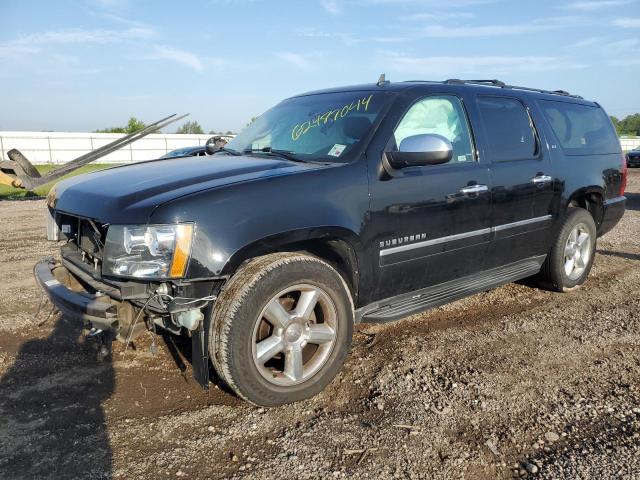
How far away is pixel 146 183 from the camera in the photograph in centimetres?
293

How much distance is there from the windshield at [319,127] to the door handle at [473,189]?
865mm

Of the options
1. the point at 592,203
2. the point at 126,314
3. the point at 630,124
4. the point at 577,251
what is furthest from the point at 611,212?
the point at 630,124

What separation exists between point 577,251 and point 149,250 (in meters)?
4.38

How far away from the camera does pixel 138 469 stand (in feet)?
7.80

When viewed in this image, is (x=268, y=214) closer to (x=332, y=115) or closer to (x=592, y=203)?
(x=332, y=115)

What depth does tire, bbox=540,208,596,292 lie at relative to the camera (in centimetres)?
485

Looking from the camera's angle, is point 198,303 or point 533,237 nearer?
point 198,303

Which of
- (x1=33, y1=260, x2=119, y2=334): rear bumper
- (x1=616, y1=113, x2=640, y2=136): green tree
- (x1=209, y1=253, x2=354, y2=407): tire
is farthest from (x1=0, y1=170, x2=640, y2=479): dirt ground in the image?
(x1=616, y1=113, x2=640, y2=136): green tree

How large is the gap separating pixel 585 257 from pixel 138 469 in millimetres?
4731

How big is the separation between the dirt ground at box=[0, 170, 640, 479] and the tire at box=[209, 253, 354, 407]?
0.15 meters

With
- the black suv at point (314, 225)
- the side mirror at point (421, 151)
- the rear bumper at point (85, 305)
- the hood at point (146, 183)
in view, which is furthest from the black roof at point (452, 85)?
the rear bumper at point (85, 305)

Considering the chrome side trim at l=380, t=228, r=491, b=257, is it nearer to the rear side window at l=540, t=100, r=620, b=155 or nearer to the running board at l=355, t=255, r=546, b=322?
the running board at l=355, t=255, r=546, b=322

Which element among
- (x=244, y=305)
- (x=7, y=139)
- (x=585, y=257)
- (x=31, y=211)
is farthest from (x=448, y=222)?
(x=7, y=139)

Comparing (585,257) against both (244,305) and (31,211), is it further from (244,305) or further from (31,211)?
(31,211)
